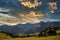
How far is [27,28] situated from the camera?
2648 mm

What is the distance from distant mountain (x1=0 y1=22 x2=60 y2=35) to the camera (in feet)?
8.58

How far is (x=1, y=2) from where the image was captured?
8.63 feet

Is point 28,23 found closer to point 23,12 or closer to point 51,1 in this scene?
point 23,12

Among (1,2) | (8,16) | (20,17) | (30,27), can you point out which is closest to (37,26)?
(30,27)

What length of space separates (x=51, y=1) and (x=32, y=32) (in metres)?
0.54

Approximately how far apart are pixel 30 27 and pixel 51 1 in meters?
0.49

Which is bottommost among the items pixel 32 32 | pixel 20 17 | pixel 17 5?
pixel 32 32

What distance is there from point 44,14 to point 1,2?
2.15 ft

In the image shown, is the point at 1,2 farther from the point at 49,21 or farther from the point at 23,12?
the point at 49,21

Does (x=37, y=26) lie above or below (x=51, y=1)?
below

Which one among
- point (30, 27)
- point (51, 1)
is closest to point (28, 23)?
point (30, 27)

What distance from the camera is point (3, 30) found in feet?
8.56

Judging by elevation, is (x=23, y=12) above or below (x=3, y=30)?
above

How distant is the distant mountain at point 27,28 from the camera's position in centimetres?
262
